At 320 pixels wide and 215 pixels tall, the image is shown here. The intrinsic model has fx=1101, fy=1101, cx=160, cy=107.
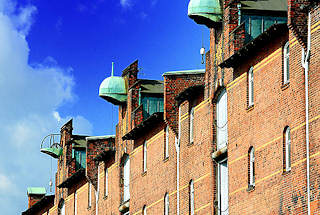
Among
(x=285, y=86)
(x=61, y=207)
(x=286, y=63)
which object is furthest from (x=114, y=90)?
(x=285, y=86)

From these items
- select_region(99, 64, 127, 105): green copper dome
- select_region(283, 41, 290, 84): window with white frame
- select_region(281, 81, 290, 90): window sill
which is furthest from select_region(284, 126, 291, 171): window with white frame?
select_region(99, 64, 127, 105): green copper dome

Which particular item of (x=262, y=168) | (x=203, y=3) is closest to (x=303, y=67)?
(x=262, y=168)

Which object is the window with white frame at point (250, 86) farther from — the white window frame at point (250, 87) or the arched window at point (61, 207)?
the arched window at point (61, 207)

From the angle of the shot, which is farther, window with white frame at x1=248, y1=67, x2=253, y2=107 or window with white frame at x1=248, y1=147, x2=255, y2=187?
window with white frame at x1=248, y1=67, x2=253, y2=107

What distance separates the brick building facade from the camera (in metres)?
39.1

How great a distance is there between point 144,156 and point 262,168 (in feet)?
53.3

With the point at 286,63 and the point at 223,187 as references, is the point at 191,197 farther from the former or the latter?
the point at 286,63

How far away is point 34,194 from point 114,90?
2935 centimetres

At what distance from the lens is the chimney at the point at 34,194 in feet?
294

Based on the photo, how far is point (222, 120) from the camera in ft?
156

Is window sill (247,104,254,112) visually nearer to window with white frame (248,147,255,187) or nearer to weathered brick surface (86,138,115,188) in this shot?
window with white frame (248,147,255,187)

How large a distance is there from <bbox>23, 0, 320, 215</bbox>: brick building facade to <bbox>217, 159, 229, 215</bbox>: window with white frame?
4cm

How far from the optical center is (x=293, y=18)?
3978 centimetres

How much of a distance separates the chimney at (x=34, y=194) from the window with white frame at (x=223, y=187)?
145 feet
